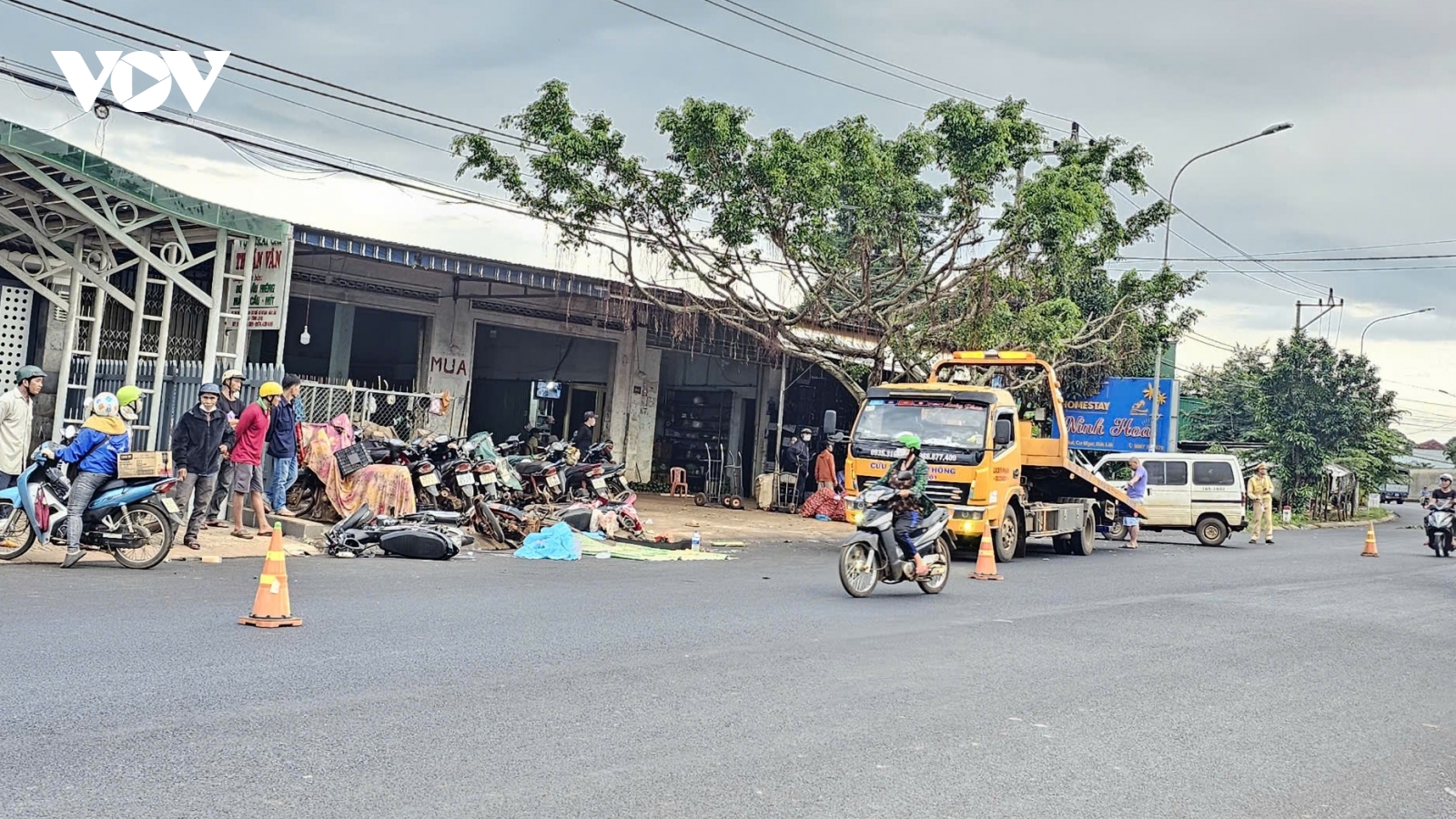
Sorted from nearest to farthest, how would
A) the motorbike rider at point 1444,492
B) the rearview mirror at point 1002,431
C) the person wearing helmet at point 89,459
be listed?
the person wearing helmet at point 89,459 → the rearview mirror at point 1002,431 → the motorbike rider at point 1444,492

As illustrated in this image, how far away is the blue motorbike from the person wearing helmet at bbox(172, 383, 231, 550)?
1.78 meters

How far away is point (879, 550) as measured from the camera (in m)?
13.0

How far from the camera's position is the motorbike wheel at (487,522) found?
17.1 metres

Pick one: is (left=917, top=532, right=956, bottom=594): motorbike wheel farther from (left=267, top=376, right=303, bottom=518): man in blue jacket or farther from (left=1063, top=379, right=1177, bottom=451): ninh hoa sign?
(left=1063, top=379, right=1177, bottom=451): ninh hoa sign

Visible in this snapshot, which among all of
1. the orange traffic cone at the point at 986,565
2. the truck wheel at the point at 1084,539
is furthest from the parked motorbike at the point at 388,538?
the truck wheel at the point at 1084,539

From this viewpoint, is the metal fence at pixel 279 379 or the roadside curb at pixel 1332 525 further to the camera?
the roadside curb at pixel 1332 525

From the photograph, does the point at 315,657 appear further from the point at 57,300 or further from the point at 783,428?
the point at 783,428

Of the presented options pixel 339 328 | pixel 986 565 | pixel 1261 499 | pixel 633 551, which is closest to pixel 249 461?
pixel 633 551

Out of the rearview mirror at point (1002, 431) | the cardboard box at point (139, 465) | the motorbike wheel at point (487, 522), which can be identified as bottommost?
the motorbike wheel at point (487, 522)

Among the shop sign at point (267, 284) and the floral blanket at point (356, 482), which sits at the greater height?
the shop sign at point (267, 284)

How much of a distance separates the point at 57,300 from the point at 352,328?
336 inches

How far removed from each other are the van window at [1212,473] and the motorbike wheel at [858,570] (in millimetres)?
16588

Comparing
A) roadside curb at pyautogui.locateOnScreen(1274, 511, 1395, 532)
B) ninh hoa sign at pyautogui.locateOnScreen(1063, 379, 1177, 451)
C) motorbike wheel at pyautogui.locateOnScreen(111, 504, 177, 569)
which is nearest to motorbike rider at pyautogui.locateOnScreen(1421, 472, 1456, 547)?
ninh hoa sign at pyautogui.locateOnScreen(1063, 379, 1177, 451)

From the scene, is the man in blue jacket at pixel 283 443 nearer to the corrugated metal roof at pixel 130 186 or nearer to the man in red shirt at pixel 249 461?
the man in red shirt at pixel 249 461
